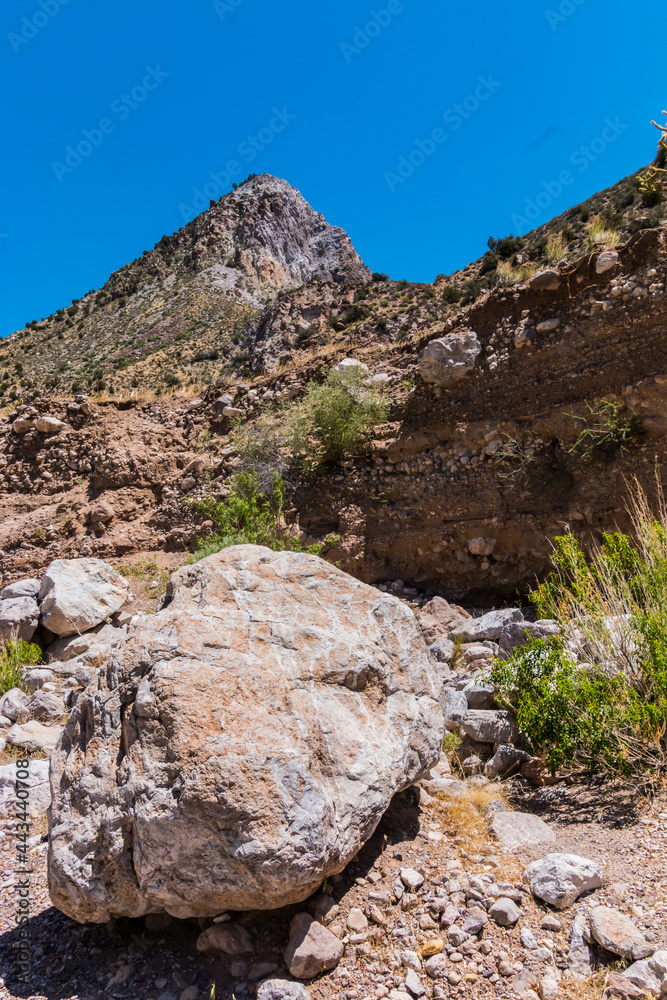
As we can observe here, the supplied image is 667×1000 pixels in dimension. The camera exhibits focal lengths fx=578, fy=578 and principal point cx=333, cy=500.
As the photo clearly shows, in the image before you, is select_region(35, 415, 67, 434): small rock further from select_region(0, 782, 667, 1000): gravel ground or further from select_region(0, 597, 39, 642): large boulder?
select_region(0, 782, 667, 1000): gravel ground

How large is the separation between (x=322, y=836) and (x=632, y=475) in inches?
215

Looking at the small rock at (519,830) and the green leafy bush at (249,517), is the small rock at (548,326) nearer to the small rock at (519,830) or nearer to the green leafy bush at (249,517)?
the green leafy bush at (249,517)

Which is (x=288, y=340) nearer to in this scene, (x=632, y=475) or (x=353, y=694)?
(x=632, y=475)

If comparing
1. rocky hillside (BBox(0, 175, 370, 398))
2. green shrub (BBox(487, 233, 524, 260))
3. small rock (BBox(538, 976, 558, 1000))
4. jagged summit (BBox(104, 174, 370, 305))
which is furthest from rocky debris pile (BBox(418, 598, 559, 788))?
jagged summit (BBox(104, 174, 370, 305))

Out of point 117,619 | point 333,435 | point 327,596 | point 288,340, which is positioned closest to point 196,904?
point 327,596

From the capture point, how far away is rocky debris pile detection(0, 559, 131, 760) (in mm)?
5367

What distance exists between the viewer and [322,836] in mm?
2256

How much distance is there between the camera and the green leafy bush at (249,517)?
7695 millimetres

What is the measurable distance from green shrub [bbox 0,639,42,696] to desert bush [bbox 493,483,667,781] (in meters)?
4.89

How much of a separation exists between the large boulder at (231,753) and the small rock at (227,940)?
144mm

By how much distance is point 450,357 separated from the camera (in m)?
8.05

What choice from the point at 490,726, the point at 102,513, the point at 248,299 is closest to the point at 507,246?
the point at 102,513

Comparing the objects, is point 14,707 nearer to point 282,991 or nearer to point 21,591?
point 21,591

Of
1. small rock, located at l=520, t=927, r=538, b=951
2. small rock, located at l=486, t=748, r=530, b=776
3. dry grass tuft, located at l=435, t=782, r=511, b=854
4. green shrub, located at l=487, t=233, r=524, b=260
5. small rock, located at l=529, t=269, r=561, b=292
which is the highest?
green shrub, located at l=487, t=233, r=524, b=260
